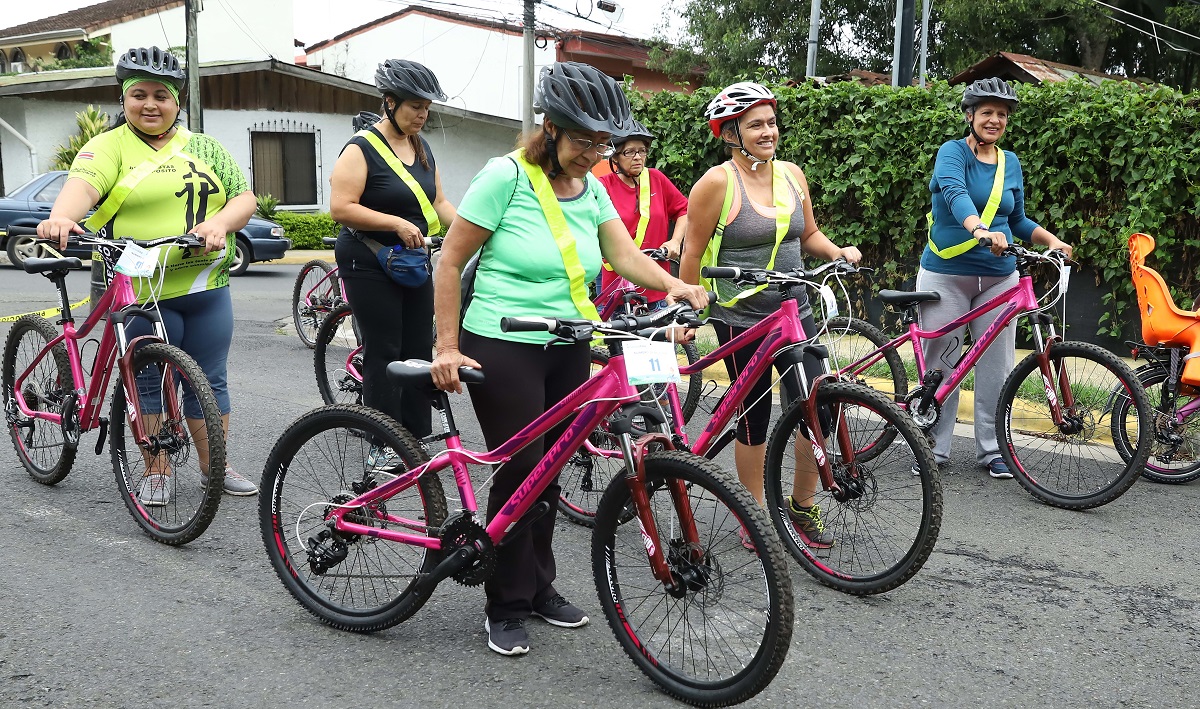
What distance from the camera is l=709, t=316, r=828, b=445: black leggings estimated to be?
457 centimetres

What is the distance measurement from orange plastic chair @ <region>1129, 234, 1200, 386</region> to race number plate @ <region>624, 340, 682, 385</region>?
3.71 meters

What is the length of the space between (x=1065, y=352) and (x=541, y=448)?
3008 millimetres

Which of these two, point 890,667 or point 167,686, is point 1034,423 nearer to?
point 890,667

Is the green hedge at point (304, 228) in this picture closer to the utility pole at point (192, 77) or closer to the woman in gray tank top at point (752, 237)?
the utility pole at point (192, 77)

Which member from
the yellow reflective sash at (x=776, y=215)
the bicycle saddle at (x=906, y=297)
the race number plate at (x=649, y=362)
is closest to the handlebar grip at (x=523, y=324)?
the race number plate at (x=649, y=362)

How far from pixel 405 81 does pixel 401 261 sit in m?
0.81

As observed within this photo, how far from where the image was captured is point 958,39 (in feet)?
92.9

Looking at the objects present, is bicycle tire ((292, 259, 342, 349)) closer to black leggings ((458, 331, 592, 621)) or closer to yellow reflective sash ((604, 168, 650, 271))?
yellow reflective sash ((604, 168, 650, 271))

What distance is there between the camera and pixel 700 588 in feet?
11.0

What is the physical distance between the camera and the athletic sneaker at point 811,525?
4.59 m

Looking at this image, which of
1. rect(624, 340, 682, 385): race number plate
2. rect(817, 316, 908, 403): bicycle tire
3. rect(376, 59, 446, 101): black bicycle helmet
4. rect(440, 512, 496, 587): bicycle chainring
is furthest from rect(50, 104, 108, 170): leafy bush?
rect(624, 340, 682, 385): race number plate

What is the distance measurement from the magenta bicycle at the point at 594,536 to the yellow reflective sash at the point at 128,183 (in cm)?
169

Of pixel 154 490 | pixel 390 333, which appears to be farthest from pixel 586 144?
pixel 154 490

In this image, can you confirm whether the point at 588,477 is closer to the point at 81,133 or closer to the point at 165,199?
the point at 165,199
